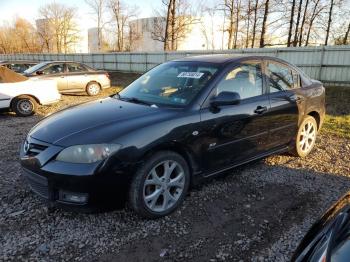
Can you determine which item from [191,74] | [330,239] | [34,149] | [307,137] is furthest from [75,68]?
[330,239]

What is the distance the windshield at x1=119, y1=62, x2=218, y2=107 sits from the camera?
3.74 m

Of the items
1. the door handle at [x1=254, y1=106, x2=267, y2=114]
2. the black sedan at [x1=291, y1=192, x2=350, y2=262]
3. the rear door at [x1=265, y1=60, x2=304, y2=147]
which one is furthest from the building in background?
the black sedan at [x1=291, y1=192, x2=350, y2=262]

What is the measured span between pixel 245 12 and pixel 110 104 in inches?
1062

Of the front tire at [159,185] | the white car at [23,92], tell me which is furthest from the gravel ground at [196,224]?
the white car at [23,92]

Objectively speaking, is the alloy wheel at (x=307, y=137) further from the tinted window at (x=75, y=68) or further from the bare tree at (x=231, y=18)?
the bare tree at (x=231, y=18)

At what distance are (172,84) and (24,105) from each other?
21.1 feet

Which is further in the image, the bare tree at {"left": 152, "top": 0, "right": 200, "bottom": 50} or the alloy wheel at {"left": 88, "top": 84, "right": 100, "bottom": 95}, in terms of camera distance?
the bare tree at {"left": 152, "top": 0, "right": 200, "bottom": 50}

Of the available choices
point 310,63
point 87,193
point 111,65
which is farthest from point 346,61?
point 111,65

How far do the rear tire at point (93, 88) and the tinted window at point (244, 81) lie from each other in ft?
32.9

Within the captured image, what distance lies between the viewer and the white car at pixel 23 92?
8539 millimetres

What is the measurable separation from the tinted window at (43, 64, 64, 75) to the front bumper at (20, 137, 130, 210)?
9682mm

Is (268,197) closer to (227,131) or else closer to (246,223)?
(246,223)

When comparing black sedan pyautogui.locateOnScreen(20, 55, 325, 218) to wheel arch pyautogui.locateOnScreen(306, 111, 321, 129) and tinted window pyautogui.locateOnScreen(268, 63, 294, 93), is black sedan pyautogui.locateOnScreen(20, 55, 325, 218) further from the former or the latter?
wheel arch pyautogui.locateOnScreen(306, 111, 321, 129)

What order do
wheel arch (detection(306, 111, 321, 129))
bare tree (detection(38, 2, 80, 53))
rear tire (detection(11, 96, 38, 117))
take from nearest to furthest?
1. wheel arch (detection(306, 111, 321, 129))
2. rear tire (detection(11, 96, 38, 117))
3. bare tree (detection(38, 2, 80, 53))
